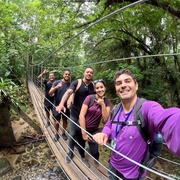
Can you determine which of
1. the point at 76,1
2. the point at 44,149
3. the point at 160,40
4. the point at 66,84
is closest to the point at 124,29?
the point at 160,40

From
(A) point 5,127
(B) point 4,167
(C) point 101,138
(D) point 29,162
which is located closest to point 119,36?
(A) point 5,127

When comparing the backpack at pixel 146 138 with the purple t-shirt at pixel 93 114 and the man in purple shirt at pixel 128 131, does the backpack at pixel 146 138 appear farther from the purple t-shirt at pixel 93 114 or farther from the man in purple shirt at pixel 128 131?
the purple t-shirt at pixel 93 114

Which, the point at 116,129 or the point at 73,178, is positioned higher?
the point at 116,129

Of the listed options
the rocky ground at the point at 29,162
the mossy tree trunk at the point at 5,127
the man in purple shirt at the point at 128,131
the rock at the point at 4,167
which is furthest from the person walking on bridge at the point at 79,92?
the mossy tree trunk at the point at 5,127

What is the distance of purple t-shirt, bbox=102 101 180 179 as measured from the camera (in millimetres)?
608

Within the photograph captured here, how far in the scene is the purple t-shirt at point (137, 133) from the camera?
61 centimetres

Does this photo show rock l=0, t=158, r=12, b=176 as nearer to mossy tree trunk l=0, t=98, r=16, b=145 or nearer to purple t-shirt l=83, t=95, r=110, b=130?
mossy tree trunk l=0, t=98, r=16, b=145

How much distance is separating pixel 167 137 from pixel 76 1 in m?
3.96

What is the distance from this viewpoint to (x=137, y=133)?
854mm

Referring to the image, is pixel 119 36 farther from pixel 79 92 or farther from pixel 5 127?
pixel 5 127

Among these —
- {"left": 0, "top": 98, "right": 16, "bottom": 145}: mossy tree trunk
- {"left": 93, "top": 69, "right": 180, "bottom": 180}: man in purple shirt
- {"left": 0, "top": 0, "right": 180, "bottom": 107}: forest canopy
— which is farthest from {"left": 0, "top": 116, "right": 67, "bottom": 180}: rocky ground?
{"left": 93, "top": 69, "right": 180, "bottom": 180}: man in purple shirt

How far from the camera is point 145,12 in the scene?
133 inches

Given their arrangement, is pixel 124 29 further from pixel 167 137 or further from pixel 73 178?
pixel 167 137

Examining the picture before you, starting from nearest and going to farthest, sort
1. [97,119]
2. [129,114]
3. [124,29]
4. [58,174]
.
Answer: [129,114] → [97,119] → [58,174] → [124,29]
